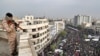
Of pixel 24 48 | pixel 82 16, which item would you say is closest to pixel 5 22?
Result: pixel 24 48

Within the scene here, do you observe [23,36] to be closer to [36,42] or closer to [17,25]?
[17,25]

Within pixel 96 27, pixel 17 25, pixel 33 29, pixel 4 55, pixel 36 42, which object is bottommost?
pixel 96 27

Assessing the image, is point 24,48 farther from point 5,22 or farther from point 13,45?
point 5,22

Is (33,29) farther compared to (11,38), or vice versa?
(33,29)

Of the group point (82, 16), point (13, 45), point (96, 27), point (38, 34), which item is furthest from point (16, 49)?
point (82, 16)

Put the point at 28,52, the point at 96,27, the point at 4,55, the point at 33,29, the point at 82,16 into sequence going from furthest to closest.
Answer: the point at 82,16 → the point at 96,27 → the point at 33,29 → the point at 4,55 → the point at 28,52

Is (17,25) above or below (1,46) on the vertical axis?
above

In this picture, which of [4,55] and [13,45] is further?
[4,55]

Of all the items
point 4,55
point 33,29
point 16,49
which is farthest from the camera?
point 33,29

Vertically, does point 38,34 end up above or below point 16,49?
below
